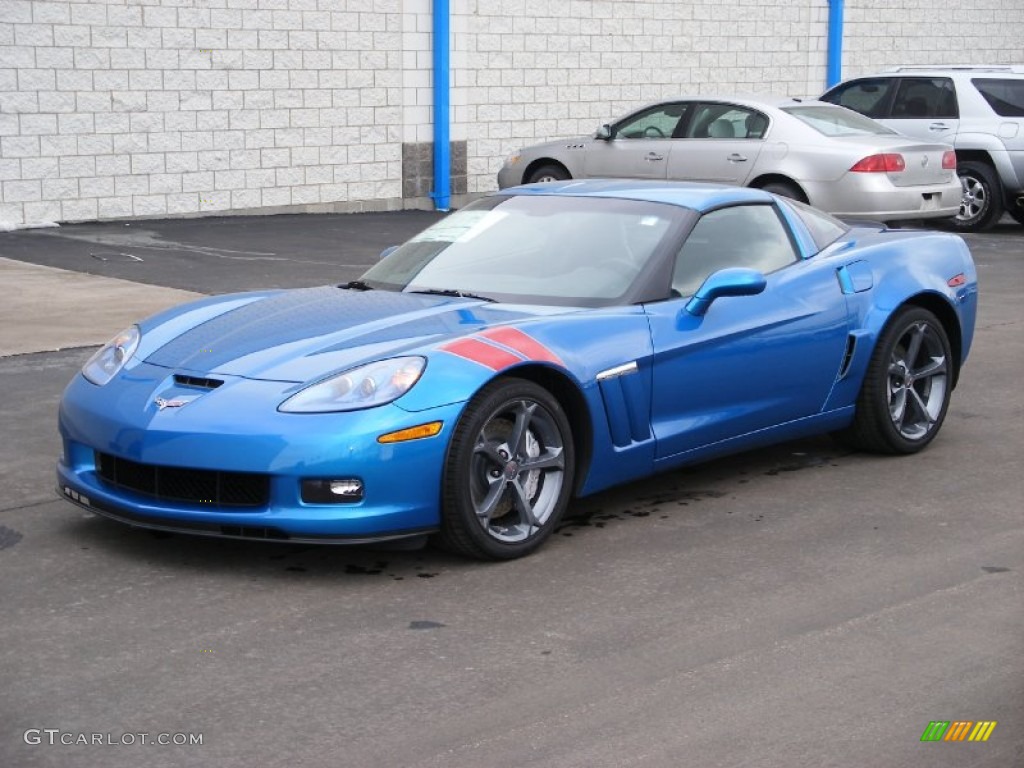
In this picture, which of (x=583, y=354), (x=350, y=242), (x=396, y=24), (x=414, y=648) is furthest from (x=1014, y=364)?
(x=396, y=24)

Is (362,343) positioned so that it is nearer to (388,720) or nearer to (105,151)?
(388,720)

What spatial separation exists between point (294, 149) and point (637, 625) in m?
14.7

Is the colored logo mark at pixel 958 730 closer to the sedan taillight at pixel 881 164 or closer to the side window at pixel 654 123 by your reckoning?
the sedan taillight at pixel 881 164

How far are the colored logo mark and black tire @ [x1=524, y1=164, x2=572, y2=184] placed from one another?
1396cm

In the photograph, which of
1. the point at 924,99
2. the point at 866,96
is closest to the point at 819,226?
the point at 924,99

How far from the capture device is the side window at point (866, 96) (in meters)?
19.7

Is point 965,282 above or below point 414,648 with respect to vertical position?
above

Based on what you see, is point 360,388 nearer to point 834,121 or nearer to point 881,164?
point 881,164

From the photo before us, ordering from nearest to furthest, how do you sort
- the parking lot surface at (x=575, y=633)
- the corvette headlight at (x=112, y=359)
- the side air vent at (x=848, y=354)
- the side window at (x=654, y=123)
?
the parking lot surface at (x=575, y=633) → the corvette headlight at (x=112, y=359) → the side air vent at (x=848, y=354) → the side window at (x=654, y=123)

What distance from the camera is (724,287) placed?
21.0 ft

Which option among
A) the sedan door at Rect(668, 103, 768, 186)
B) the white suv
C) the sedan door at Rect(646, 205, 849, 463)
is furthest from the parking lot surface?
the white suv

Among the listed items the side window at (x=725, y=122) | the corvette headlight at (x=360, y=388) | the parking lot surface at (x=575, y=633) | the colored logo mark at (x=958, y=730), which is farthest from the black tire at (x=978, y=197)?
the colored logo mark at (x=958, y=730)

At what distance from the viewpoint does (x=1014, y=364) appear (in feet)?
32.7

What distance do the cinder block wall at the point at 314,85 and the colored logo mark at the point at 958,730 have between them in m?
13.8
